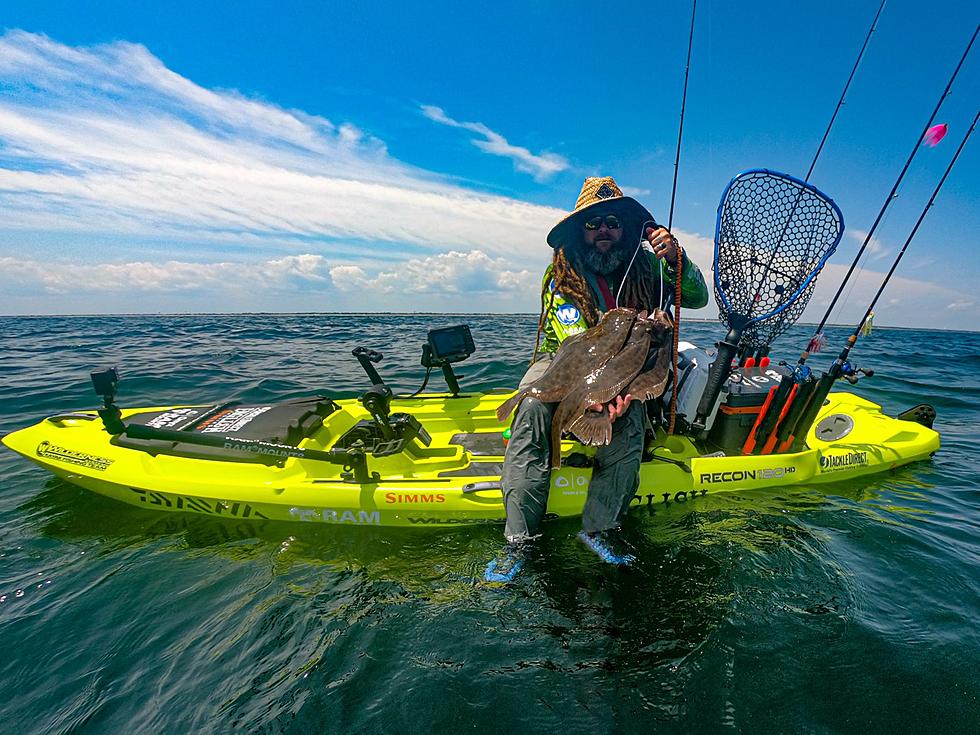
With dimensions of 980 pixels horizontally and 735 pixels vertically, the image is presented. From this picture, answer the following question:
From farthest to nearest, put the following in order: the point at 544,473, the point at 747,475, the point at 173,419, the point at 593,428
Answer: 1. the point at 173,419
2. the point at 747,475
3. the point at 544,473
4. the point at 593,428

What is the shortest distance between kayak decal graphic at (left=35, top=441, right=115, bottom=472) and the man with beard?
421cm

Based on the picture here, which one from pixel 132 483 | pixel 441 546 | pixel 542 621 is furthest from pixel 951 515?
pixel 132 483

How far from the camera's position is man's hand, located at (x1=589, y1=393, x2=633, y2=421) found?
3369 millimetres

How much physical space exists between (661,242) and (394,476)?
3.32m

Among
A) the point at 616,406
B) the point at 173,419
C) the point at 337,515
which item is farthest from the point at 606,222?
the point at 173,419

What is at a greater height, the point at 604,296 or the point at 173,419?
the point at 604,296

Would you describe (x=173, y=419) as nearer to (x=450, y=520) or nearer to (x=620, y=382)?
(x=450, y=520)

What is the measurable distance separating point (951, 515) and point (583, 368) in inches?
174

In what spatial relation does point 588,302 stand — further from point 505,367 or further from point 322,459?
point 505,367

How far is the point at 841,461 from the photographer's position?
16.3 ft

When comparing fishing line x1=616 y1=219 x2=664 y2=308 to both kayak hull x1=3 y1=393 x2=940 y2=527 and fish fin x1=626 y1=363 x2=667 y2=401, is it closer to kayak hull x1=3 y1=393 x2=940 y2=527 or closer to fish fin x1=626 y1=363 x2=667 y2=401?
fish fin x1=626 y1=363 x2=667 y2=401

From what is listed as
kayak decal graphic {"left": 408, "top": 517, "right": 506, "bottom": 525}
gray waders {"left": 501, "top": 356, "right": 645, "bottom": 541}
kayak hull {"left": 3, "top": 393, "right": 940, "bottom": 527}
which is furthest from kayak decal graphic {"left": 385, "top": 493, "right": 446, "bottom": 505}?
gray waders {"left": 501, "top": 356, "right": 645, "bottom": 541}

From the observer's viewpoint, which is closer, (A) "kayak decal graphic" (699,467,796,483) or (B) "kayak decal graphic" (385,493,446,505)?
(B) "kayak decal graphic" (385,493,446,505)

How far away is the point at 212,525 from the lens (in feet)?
14.3
